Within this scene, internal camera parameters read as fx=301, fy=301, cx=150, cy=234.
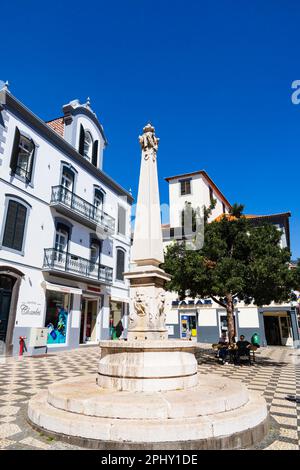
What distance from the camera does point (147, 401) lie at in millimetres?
3895

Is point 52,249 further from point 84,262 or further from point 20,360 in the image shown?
point 20,360

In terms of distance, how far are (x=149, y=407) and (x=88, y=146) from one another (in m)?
19.4

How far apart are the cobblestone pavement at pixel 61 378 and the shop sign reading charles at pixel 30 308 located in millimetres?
2099

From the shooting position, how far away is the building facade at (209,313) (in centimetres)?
2348

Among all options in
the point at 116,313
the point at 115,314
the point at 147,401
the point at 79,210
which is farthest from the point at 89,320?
the point at 147,401

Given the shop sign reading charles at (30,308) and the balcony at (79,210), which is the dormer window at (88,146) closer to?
the balcony at (79,210)

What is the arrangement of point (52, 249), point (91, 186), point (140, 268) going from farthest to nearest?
point (91, 186) → point (52, 249) → point (140, 268)

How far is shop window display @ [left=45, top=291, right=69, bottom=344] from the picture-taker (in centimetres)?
1554

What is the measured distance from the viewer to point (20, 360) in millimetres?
12117

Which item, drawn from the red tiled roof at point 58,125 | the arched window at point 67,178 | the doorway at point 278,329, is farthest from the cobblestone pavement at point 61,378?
the red tiled roof at point 58,125

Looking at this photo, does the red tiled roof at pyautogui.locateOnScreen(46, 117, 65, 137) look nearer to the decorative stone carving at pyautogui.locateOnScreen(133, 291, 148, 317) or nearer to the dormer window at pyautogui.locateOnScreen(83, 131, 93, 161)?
the dormer window at pyautogui.locateOnScreen(83, 131, 93, 161)

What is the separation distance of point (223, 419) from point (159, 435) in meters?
0.83

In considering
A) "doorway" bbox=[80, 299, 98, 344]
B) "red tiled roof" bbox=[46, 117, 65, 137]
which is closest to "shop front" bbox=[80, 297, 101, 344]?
"doorway" bbox=[80, 299, 98, 344]
